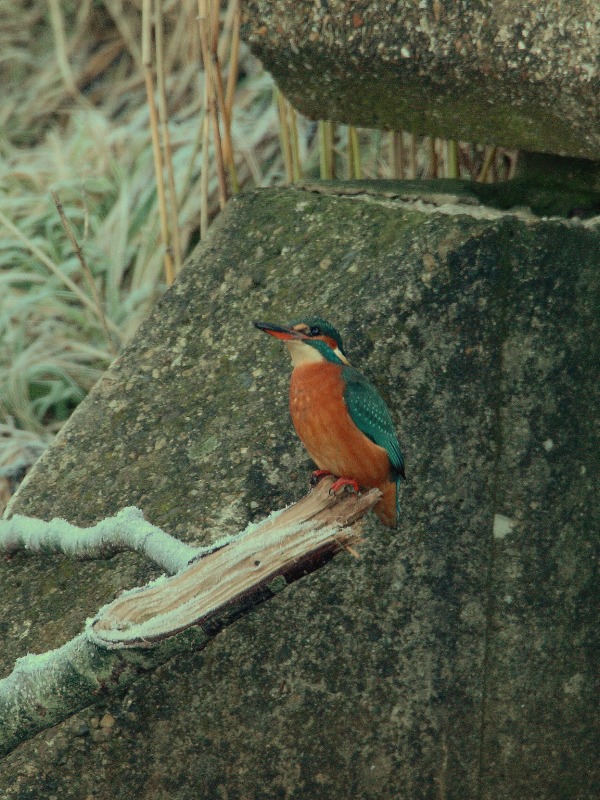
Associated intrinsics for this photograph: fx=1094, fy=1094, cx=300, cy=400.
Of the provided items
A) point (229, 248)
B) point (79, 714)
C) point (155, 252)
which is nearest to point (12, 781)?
point (79, 714)

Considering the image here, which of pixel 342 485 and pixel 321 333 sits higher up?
pixel 321 333

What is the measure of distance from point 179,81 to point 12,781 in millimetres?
3663

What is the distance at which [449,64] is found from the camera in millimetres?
2562

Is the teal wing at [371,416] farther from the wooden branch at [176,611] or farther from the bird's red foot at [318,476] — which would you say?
the wooden branch at [176,611]

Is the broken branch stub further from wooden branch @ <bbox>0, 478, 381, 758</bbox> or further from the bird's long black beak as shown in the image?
the bird's long black beak

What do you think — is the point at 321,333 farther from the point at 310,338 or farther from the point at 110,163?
the point at 110,163

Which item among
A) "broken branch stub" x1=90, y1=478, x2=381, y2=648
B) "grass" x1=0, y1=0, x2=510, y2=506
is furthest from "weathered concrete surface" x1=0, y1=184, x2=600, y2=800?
"grass" x1=0, y1=0, x2=510, y2=506

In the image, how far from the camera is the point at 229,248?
2959mm

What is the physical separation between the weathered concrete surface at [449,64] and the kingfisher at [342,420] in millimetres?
671

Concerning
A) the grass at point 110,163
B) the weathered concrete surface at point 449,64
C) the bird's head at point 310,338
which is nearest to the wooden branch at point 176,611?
the bird's head at point 310,338

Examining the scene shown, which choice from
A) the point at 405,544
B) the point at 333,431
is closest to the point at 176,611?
the point at 333,431

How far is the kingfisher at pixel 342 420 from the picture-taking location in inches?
97.7

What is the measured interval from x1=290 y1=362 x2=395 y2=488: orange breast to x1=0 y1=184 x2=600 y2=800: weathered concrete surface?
15 cm

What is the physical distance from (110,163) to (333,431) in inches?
107
